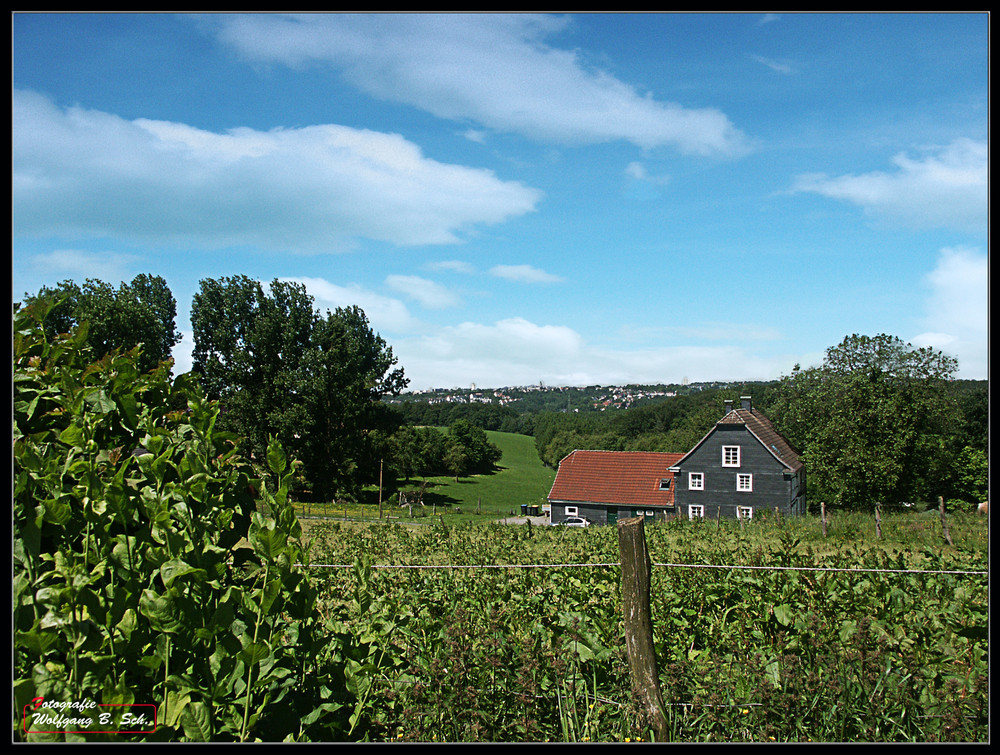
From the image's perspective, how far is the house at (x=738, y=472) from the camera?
35.1 m

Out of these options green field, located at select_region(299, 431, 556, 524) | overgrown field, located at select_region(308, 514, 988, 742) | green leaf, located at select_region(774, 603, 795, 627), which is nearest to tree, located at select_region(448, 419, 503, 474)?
green field, located at select_region(299, 431, 556, 524)

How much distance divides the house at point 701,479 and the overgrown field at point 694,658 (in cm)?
2893

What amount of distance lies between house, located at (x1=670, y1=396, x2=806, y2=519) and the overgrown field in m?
32.0

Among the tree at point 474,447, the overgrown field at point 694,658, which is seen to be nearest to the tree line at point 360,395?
the overgrown field at point 694,658

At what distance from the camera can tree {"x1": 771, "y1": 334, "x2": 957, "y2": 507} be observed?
1276 inches

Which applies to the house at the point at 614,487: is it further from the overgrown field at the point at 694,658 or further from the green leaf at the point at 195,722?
the green leaf at the point at 195,722

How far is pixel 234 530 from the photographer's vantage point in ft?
7.80

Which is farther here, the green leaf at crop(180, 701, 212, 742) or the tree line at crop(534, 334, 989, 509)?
the tree line at crop(534, 334, 989, 509)

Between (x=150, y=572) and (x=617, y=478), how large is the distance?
40.0 metres

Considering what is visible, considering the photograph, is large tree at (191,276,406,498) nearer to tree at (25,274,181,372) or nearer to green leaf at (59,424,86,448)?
tree at (25,274,181,372)

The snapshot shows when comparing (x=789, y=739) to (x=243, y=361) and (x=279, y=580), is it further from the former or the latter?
(x=243, y=361)
